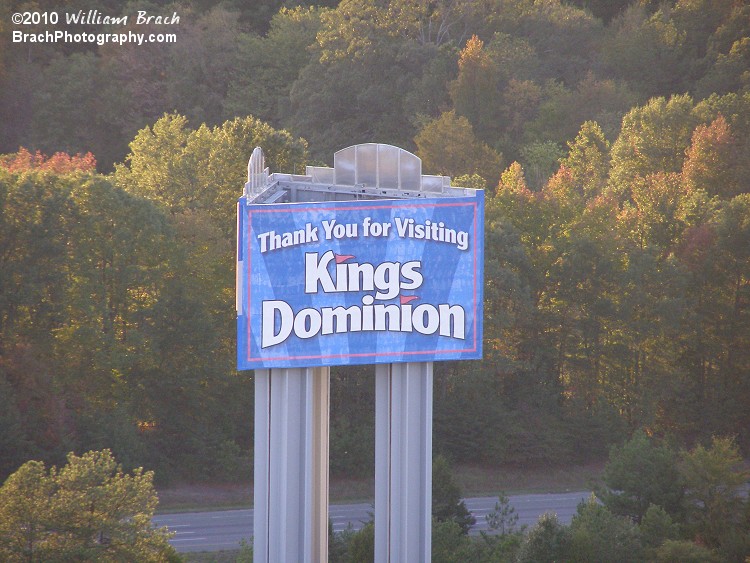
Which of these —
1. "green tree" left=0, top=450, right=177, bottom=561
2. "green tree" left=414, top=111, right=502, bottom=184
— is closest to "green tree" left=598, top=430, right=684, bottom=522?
"green tree" left=0, top=450, right=177, bottom=561

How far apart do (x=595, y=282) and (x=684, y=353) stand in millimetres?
5556

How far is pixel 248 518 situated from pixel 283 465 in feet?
86.5

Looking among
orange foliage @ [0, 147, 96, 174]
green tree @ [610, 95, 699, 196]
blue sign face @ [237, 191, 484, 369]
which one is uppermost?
green tree @ [610, 95, 699, 196]

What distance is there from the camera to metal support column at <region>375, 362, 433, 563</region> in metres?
30.4

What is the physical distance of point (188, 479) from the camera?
59.8 meters

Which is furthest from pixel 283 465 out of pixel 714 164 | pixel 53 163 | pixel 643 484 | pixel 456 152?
pixel 456 152

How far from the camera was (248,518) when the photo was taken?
55188 millimetres

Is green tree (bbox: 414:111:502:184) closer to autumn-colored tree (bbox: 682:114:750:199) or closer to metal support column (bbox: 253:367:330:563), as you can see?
autumn-colored tree (bbox: 682:114:750:199)

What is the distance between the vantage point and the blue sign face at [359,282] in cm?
2952

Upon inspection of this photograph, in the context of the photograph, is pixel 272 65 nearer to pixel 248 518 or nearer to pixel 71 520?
pixel 248 518

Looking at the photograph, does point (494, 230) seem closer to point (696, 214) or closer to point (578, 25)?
point (696, 214)

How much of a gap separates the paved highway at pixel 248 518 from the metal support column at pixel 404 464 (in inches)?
772

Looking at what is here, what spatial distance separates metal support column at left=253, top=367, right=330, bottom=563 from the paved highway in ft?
66.5

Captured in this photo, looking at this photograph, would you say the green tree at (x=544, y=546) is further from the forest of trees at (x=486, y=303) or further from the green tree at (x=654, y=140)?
the green tree at (x=654, y=140)
